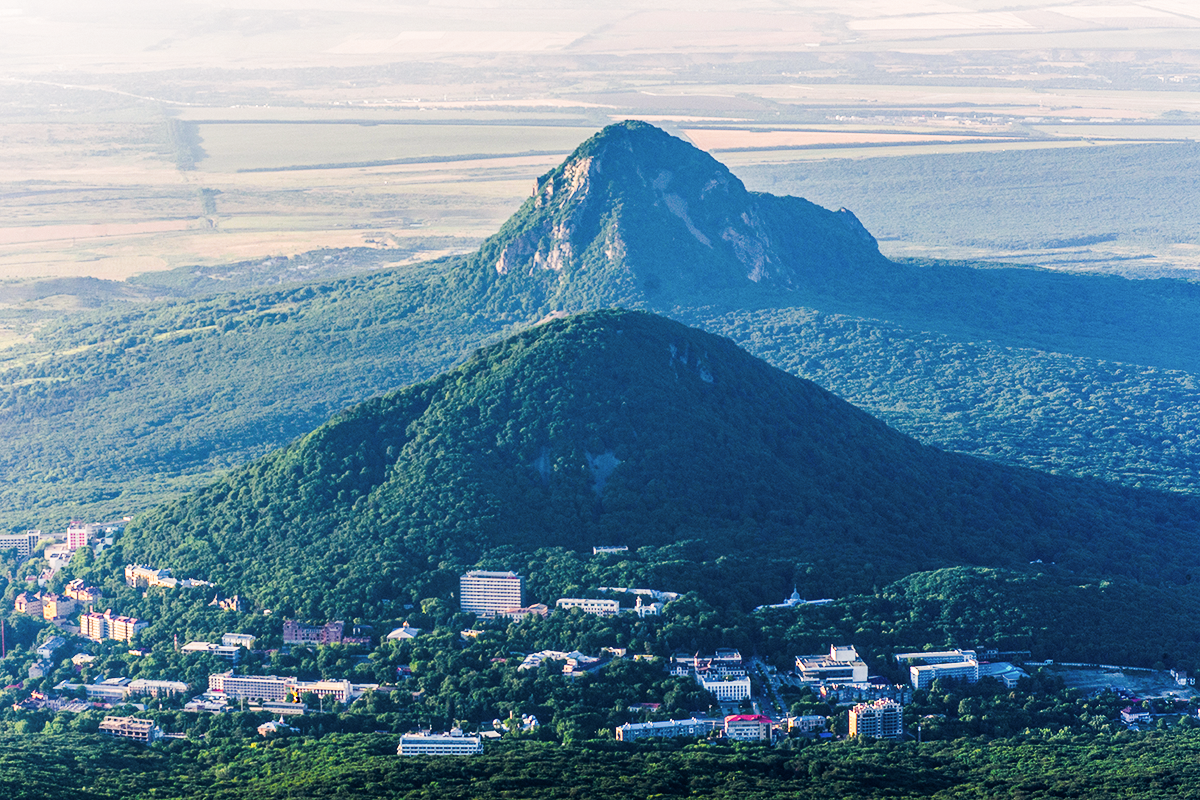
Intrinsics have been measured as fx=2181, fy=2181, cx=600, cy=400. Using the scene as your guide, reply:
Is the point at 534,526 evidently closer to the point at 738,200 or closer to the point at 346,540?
the point at 346,540

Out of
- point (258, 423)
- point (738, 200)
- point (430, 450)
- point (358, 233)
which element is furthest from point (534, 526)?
point (358, 233)

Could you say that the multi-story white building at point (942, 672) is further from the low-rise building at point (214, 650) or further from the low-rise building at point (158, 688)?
the low-rise building at point (158, 688)

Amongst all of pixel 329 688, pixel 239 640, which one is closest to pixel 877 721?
pixel 329 688

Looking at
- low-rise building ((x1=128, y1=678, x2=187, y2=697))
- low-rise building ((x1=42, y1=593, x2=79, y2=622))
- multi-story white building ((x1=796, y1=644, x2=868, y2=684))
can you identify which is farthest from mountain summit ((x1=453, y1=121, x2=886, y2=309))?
low-rise building ((x1=128, y1=678, x2=187, y2=697))

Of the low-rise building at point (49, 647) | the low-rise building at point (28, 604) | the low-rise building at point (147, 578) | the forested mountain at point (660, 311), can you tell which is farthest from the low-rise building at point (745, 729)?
the forested mountain at point (660, 311)

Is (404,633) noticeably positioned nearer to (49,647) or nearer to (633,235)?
(49,647)

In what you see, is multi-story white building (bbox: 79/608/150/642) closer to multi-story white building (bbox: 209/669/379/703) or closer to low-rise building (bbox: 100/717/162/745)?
multi-story white building (bbox: 209/669/379/703)
